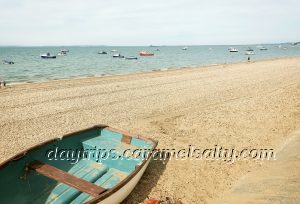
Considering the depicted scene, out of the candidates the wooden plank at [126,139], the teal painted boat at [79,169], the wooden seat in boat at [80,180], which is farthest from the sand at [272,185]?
the wooden plank at [126,139]

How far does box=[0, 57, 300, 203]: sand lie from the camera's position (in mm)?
9281

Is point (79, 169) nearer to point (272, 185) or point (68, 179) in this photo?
point (68, 179)

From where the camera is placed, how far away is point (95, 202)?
18.9 ft

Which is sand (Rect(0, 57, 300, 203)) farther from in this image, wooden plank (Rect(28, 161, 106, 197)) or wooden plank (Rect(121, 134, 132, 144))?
wooden plank (Rect(28, 161, 106, 197))

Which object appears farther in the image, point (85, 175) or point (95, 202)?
point (85, 175)

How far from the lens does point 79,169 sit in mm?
8789

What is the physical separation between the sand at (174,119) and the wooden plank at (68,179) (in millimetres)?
1752

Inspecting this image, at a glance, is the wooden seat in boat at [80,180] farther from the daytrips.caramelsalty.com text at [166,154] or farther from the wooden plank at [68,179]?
the daytrips.caramelsalty.com text at [166,154]

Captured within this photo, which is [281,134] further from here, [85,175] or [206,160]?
[85,175]

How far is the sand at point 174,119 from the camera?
9281 millimetres

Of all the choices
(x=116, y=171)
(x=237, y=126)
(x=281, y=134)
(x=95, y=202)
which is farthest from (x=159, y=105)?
(x=95, y=202)

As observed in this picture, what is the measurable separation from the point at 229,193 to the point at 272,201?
3.88ft

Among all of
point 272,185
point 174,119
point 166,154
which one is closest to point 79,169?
point 166,154

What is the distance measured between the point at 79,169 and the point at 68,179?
1833 millimetres
